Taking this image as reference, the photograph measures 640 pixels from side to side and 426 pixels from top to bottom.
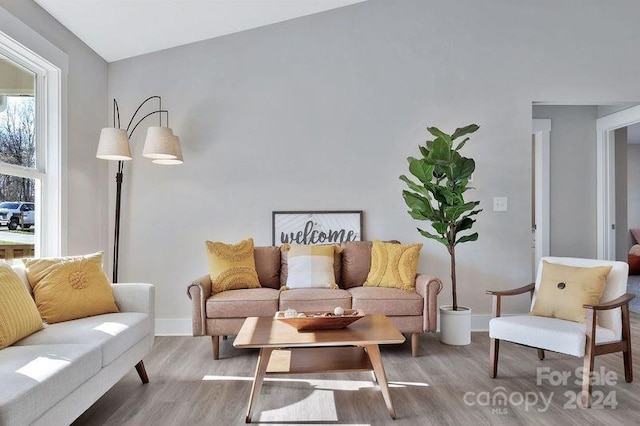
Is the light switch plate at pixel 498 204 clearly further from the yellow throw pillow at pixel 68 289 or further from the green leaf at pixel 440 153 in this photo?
the yellow throw pillow at pixel 68 289

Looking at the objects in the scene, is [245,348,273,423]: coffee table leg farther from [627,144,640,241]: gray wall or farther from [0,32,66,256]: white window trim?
[627,144,640,241]: gray wall

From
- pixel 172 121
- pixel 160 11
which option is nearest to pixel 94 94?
pixel 172 121

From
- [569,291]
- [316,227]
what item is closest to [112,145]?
[316,227]

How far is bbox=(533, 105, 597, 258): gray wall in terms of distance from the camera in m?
5.11

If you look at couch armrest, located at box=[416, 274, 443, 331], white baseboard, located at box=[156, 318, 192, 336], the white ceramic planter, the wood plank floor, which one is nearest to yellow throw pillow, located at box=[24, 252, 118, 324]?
the wood plank floor

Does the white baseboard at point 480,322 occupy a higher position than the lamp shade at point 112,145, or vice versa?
the lamp shade at point 112,145

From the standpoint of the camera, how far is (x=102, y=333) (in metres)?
2.31

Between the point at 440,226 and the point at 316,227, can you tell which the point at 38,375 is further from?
the point at 440,226

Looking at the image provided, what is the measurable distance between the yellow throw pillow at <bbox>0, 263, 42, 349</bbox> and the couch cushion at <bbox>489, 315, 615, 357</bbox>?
104 inches

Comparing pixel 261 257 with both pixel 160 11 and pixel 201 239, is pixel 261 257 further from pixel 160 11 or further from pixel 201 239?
pixel 160 11

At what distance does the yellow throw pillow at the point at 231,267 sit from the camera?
3.59 m

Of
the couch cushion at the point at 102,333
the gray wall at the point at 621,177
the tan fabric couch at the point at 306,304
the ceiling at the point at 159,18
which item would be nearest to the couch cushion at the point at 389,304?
the tan fabric couch at the point at 306,304

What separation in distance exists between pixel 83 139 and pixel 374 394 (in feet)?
10.1

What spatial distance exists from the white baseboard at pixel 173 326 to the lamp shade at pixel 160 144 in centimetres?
152
